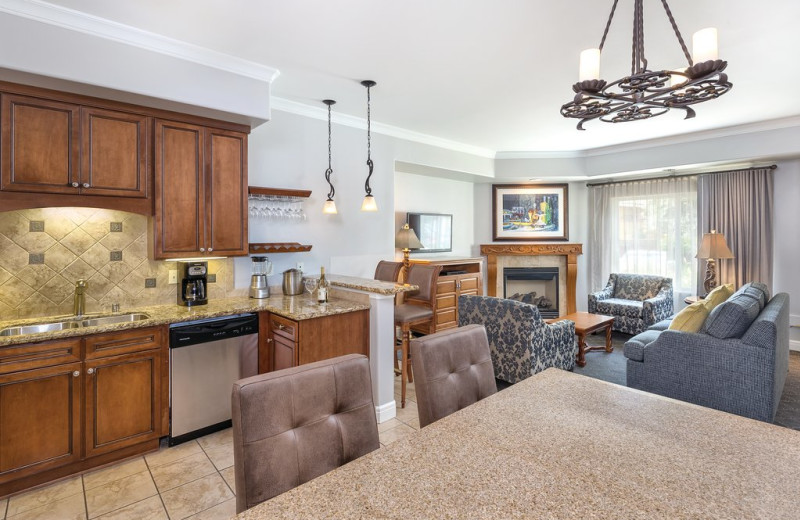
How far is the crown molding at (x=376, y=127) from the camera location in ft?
12.6

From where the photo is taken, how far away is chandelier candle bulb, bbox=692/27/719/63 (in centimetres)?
166

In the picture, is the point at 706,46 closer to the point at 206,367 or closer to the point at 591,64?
the point at 591,64

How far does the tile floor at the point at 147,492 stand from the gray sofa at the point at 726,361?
3.23 meters

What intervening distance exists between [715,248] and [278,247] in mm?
5124

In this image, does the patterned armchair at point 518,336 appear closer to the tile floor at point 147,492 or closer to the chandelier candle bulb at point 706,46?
the chandelier candle bulb at point 706,46

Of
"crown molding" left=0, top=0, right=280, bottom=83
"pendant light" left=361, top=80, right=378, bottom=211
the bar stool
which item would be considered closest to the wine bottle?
the bar stool

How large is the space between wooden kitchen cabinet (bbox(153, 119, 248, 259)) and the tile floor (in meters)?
1.37

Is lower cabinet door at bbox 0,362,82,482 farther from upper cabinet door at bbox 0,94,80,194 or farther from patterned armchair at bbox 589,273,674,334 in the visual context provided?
patterned armchair at bbox 589,273,674,334

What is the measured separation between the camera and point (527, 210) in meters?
6.72

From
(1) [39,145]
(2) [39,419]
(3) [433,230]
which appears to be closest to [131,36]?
(1) [39,145]

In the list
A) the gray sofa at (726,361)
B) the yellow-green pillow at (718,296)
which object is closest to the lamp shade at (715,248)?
the yellow-green pillow at (718,296)

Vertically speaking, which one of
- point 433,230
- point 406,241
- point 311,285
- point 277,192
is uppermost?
point 277,192

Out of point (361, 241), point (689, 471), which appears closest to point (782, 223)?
point (361, 241)

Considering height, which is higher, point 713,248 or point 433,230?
point 433,230
